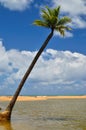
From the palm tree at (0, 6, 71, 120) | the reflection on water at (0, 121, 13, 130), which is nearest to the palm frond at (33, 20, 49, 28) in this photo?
the palm tree at (0, 6, 71, 120)

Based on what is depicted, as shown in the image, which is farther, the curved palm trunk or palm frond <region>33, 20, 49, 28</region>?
palm frond <region>33, 20, 49, 28</region>

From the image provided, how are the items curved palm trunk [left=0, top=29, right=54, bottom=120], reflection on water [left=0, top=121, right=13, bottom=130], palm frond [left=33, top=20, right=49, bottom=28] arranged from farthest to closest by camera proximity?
palm frond [left=33, top=20, right=49, bottom=28] → curved palm trunk [left=0, top=29, right=54, bottom=120] → reflection on water [left=0, top=121, right=13, bottom=130]

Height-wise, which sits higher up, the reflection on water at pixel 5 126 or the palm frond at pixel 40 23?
the palm frond at pixel 40 23

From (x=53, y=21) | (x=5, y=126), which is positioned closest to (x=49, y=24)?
(x=53, y=21)

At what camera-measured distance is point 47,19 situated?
36.6 meters

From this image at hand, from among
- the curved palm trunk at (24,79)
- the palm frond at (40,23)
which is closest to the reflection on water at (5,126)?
the curved palm trunk at (24,79)

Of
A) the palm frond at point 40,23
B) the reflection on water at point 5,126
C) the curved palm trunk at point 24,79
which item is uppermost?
the palm frond at point 40,23

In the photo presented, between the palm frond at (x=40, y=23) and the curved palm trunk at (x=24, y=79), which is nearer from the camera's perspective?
the curved palm trunk at (x=24, y=79)

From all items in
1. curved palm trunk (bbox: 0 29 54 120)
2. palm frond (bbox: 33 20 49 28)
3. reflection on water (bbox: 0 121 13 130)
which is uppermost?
palm frond (bbox: 33 20 49 28)

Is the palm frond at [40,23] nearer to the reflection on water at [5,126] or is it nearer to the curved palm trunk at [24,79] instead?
the curved palm trunk at [24,79]

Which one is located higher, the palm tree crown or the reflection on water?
the palm tree crown

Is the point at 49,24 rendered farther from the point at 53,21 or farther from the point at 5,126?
the point at 5,126

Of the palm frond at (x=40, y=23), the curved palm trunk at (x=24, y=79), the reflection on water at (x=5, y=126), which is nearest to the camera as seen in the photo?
the reflection on water at (x=5, y=126)

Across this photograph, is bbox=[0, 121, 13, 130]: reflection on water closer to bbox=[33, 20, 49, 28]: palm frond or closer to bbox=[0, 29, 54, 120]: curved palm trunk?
bbox=[0, 29, 54, 120]: curved palm trunk
